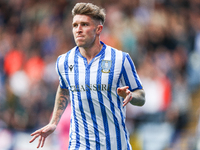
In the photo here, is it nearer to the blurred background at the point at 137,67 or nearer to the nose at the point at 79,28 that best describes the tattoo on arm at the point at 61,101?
the nose at the point at 79,28

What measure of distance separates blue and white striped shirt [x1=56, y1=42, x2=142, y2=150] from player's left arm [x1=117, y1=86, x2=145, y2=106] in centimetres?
11

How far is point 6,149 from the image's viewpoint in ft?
33.4

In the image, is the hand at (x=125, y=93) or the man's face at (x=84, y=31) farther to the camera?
the man's face at (x=84, y=31)

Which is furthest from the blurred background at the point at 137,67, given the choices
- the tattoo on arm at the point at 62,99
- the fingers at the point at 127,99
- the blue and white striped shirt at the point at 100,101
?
the fingers at the point at 127,99

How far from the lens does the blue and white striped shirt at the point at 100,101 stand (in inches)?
184

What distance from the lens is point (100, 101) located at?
15.3 feet

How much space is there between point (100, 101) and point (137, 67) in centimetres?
604

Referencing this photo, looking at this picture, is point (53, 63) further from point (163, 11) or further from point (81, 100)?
point (81, 100)

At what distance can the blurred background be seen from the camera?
955 centimetres

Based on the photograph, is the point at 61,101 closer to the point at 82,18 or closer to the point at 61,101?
the point at 61,101

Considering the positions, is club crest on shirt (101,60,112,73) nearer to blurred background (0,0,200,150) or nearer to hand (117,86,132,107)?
hand (117,86,132,107)

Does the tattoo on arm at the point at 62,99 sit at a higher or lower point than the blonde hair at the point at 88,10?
lower

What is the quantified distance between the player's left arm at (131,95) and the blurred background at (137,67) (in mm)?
4190

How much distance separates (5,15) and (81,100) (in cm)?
1092
